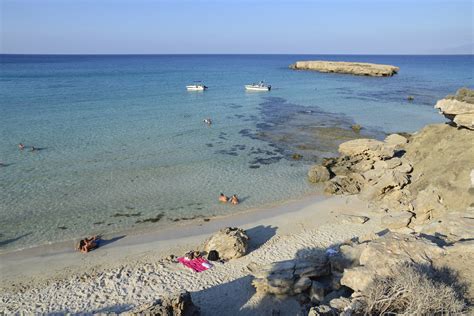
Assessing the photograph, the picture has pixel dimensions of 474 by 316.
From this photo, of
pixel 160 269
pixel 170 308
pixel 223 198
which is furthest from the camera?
pixel 223 198

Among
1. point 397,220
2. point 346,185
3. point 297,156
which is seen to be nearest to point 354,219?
point 397,220

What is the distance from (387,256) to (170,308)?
596 cm

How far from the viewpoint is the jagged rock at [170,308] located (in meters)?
9.41

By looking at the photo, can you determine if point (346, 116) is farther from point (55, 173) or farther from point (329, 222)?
point (55, 173)

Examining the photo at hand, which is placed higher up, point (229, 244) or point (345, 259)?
point (345, 259)

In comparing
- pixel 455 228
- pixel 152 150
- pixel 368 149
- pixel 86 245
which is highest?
pixel 455 228

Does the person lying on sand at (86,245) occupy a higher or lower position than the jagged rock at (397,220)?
lower

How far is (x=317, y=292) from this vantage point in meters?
10.9

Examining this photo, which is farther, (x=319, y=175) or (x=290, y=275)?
(x=319, y=175)

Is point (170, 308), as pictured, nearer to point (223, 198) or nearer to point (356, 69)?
point (223, 198)

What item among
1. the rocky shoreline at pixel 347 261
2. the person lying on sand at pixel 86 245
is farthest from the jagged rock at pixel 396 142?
the person lying on sand at pixel 86 245

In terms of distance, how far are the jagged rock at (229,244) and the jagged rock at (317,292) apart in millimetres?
4315

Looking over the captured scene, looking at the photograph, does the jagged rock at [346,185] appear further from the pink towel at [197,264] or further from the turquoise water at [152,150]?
the pink towel at [197,264]

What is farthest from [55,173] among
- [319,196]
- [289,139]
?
[289,139]
